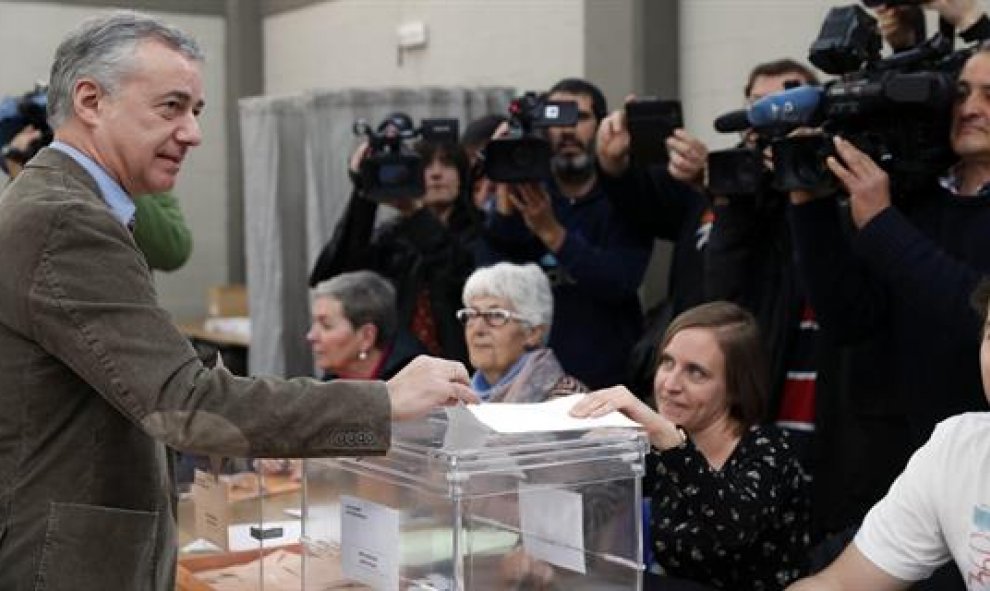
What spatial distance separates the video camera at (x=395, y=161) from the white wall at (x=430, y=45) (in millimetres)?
1449

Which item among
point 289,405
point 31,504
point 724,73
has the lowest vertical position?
point 31,504

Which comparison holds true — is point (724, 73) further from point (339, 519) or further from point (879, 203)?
→ point (339, 519)

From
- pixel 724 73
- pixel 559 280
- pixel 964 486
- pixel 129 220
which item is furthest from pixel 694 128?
pixel 129 220

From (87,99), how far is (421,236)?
245 centimetres

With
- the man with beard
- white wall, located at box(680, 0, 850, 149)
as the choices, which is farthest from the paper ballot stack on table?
white wall, located at box(680, 0, 850, 149)

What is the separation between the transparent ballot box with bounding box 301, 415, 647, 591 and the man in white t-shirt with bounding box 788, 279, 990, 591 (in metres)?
0.33

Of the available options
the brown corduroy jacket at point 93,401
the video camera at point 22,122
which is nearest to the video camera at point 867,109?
the brown corduroy jacket at point 93,401

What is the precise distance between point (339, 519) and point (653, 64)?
11.0 ft

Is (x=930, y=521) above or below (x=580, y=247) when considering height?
below

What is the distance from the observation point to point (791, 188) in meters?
2.73

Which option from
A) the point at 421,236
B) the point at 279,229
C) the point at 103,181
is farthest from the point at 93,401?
the point at 279,229

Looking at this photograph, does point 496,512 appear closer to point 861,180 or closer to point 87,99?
point 87,99

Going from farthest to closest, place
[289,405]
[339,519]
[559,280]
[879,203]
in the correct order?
[559,280]
[879,203]
[339,519]
[289,405]

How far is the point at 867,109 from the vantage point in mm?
2615
